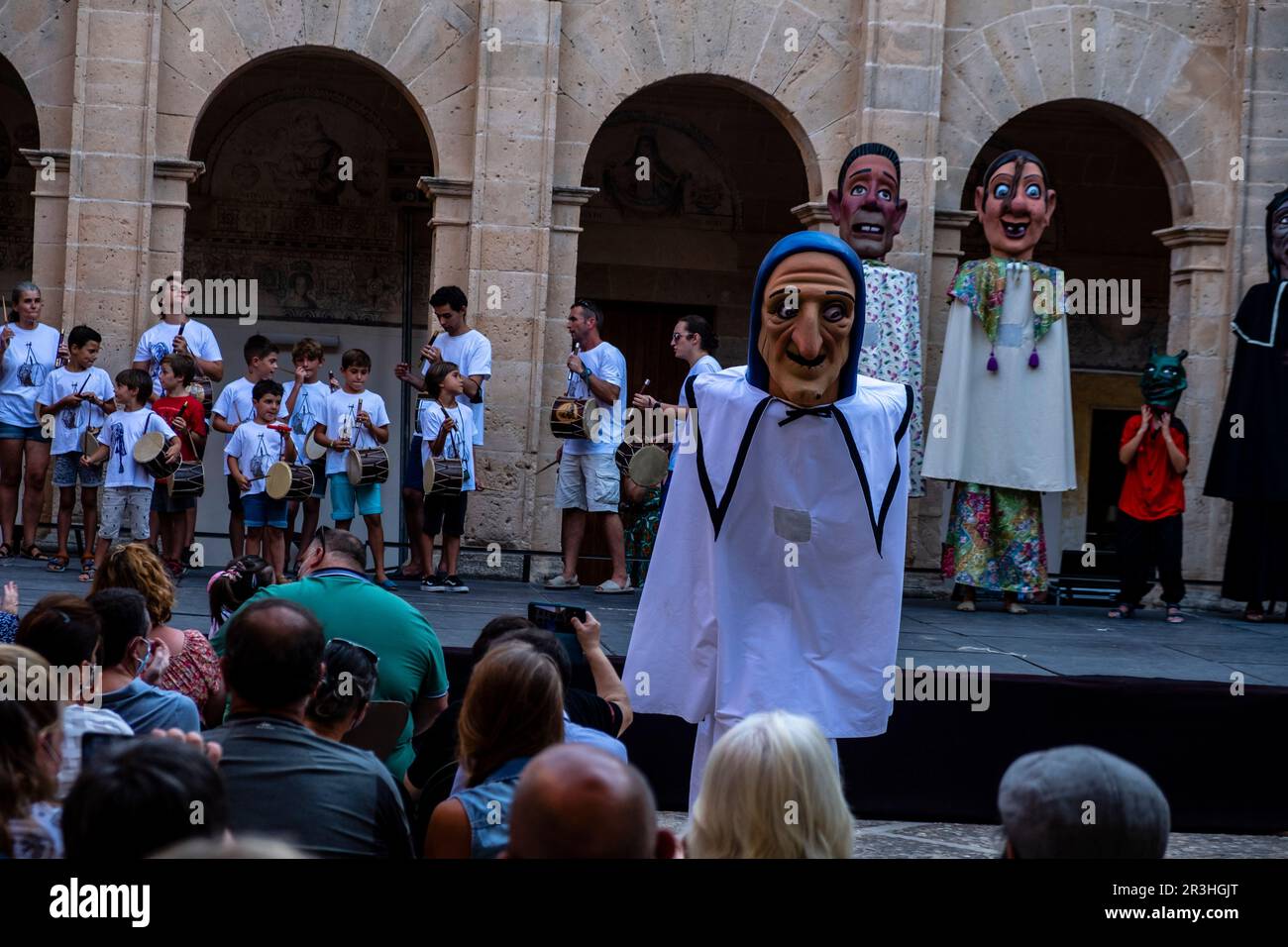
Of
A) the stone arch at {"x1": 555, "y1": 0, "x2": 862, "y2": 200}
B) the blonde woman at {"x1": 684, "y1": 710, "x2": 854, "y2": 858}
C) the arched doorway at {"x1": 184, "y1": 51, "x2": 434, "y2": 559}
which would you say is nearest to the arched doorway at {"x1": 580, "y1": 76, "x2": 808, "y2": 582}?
the arched doorway at {"x1": 184, "y1": 51, "x2": 434, "y2": 559}

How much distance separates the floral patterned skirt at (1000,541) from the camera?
34.2 ft

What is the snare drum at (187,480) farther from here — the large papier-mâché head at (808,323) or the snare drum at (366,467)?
the large papier-mâché head at (808,323)

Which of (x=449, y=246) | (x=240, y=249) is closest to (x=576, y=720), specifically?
(x=449, y=246)

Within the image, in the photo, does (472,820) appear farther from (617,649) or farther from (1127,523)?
(1127,523)

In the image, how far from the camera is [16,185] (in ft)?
46.5

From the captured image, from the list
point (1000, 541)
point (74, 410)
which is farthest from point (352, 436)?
point (1000, 541)

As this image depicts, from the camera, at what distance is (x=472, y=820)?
347 centimetres

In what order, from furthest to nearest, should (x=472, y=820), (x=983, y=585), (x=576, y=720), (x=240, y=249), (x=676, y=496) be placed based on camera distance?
(x=240, y=249)
(x=983, y=585)
(x=676, y=496)
(x=576, y=720)
(x=472, y=820)

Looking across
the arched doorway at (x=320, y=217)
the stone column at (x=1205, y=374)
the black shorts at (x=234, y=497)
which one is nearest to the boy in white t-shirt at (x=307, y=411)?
the black shorts at (x=234, y=497)

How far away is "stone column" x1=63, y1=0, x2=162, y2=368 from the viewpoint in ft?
36.7

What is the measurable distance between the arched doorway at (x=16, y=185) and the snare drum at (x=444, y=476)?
19.0ft

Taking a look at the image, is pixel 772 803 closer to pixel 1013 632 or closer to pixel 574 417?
pixel 1013 632

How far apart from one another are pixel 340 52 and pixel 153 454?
349 cm

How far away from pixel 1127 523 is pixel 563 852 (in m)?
8.78
